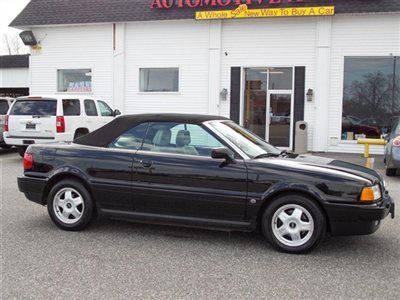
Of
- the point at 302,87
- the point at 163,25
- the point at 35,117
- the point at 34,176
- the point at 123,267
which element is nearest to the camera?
the point at 123,267

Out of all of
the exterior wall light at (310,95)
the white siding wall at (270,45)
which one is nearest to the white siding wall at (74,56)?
the white siding wall at (270,45)

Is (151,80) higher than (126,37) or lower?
lower

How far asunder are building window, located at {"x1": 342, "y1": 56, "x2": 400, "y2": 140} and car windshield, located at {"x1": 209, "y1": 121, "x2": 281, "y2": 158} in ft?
36.4

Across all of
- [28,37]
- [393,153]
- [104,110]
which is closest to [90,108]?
[104,110]

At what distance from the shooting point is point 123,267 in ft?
15.5

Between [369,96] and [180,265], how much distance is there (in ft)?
43.5

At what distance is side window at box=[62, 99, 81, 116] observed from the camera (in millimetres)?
13289

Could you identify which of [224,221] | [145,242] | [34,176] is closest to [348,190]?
[224,221]

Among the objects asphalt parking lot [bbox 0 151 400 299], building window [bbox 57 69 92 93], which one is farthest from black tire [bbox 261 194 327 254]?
building window [bbox 57 69 92 93]

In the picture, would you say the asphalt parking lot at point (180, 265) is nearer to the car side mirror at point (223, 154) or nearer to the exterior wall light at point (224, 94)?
the car side mirror at point (223, 154)

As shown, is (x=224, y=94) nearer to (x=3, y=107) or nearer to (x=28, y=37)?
(x=3, y=107)

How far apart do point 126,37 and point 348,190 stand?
49.0ft

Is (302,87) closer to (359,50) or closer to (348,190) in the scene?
(359,50)

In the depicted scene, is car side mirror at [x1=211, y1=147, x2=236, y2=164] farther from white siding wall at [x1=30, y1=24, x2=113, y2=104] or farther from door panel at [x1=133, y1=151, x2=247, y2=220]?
white siding wall at [x1=30, y1=24, x2=113, y2=104]
